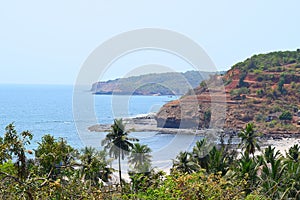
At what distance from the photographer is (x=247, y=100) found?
→ 249ft

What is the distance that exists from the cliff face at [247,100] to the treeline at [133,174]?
103 ft

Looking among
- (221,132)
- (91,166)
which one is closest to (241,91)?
(221,132)

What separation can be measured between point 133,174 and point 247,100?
55.6m

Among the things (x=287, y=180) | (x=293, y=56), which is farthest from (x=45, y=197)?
(x=293, y=56)

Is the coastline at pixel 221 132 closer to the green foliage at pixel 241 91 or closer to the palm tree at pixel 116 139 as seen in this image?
the green foliage at pixel 241 91

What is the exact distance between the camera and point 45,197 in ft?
20.4

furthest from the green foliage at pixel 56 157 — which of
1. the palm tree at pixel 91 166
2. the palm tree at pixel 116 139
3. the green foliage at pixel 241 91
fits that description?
the green foliage at pixel 241 91

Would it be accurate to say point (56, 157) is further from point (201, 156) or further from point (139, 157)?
point (139, 157)

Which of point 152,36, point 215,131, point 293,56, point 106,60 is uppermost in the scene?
point 293,56

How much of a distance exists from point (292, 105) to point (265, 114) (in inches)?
201

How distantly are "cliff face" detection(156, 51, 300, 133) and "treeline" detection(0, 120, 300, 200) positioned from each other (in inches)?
1234

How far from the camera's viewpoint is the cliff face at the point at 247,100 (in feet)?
214

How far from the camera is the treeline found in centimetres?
550

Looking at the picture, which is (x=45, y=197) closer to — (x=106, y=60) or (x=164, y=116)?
(x=106, y=60)
